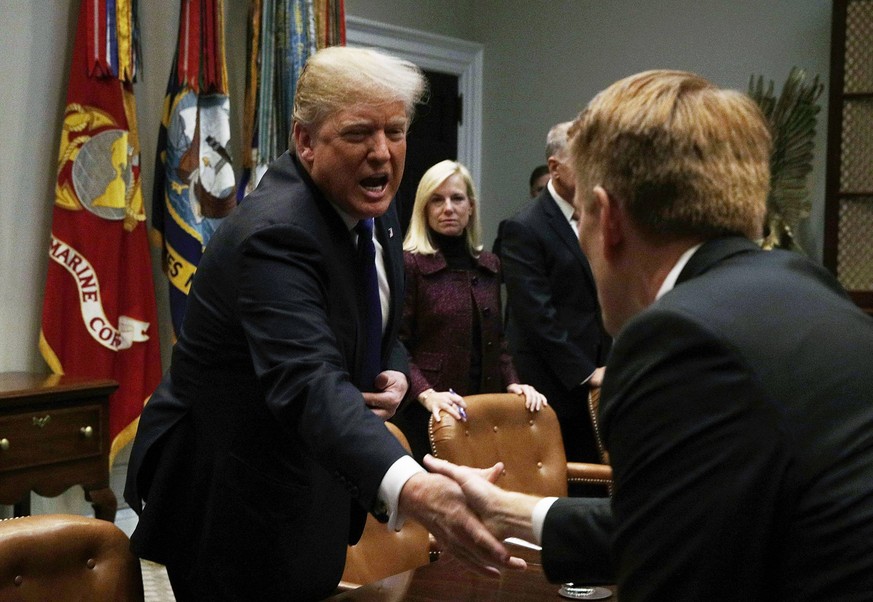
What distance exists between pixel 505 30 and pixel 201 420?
5.41 metres

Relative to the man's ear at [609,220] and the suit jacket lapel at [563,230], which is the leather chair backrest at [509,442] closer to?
the suit jacket lapel at [563,230]

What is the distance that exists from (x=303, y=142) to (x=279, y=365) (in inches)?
17.7

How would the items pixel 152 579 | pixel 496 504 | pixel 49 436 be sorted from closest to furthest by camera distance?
pixel 496 504 → pixel 49 436 → pixel 152 579

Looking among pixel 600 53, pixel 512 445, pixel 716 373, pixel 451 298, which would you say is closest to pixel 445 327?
pixel 451 298

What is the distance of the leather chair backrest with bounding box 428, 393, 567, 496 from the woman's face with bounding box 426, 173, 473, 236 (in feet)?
3.47

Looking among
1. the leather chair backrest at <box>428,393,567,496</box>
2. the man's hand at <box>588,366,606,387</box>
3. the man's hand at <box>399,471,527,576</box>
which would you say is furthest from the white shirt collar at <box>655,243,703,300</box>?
the man's hand at <box>588,366,606,387</box>

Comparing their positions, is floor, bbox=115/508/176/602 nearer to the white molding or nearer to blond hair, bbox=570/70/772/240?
the white molding

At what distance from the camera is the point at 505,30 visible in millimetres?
6836

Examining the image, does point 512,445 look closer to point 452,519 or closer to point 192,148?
point 452,519

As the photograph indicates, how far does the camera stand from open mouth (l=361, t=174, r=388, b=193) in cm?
189

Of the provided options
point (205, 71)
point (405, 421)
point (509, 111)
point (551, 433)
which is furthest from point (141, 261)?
point (509, 111)

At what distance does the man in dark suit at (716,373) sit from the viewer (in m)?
0.99

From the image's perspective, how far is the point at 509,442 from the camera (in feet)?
9.87

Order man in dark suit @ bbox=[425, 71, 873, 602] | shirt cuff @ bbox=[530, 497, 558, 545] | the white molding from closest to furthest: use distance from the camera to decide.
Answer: man in dark suit @ bbox=[425, 71, 873, 602], shirt cuff @ bbox=[530, 497, 558, 545], the white molding
